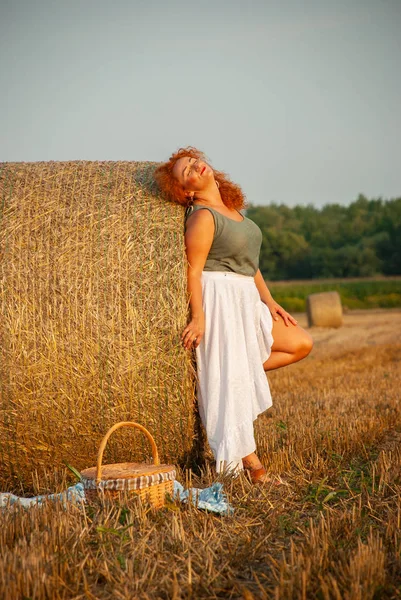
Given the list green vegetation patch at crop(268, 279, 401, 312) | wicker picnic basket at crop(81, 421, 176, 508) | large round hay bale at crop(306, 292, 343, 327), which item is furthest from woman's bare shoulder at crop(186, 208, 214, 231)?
green vegetation patch at crop(268, 279, 401, 312)

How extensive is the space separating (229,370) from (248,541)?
134 centimetres

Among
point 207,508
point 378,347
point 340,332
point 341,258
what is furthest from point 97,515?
point 341,258

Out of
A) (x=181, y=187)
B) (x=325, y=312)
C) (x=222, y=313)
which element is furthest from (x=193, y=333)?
(x=325, y=312)

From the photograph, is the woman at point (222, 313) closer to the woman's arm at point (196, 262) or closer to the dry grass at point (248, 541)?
the woman's arm at point (196, 262)

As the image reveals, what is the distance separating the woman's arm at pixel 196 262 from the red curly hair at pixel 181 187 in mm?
191

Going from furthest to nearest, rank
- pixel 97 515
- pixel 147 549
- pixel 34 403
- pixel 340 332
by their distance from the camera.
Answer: pixel 340 332
pixel 34 403
pixel 97 515
pixel 147 549

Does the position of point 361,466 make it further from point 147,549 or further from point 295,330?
point 147,549

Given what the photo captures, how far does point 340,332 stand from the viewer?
17.4 m

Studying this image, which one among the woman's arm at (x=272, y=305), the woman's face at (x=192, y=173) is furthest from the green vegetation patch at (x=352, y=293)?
the woman's face at (x=192, y=173)

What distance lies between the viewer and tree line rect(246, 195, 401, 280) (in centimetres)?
3959

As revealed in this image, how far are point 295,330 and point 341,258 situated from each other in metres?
37.0

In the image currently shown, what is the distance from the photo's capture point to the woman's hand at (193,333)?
13.2ft

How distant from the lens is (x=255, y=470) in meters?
4.13

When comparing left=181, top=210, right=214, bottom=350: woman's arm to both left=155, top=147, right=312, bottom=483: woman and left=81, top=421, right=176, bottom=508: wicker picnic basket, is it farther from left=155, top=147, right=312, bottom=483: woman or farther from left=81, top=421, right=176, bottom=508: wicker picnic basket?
left=81, top=421, right=176, bottom=508: wicker picnic basket
